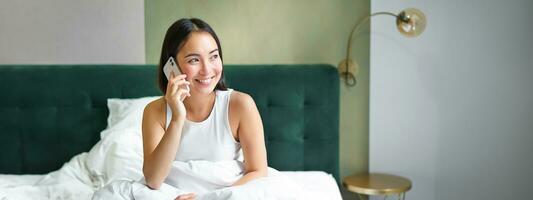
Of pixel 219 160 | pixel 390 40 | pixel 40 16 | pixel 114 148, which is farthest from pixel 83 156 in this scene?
pixel 390 40

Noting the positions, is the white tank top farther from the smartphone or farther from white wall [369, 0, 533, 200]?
white wall [369, 0, 533, 200]

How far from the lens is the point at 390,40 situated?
312cm

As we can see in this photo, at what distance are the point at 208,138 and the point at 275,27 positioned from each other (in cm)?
124

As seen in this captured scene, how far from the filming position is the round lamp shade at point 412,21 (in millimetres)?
2852

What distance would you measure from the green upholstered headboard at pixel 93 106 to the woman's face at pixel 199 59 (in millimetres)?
1109

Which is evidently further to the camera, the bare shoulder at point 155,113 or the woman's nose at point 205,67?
the bare shoulder at point 155,113

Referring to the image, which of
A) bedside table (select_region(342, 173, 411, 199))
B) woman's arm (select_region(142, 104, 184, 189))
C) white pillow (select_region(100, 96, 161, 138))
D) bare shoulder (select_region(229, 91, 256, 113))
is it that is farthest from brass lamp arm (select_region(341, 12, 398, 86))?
woman's arm (select_region(142, 104, 184, 189))

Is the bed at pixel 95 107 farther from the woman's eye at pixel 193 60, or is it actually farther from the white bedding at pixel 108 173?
the woman's eye at pixel 193 60

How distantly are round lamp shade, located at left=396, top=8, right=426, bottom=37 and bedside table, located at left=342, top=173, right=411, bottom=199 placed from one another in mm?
730

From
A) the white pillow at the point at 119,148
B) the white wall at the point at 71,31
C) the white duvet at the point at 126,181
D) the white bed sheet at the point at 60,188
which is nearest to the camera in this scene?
the white duvet at the point at 126,181

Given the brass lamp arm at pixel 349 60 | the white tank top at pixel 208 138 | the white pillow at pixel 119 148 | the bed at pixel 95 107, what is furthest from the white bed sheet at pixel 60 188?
the brass lamp arm at pixel 349 60

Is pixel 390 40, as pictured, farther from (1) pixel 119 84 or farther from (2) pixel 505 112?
(1) pixel 119 84

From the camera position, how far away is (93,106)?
3.03 metres

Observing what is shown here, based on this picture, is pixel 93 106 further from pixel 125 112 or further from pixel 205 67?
pixel 205 67
